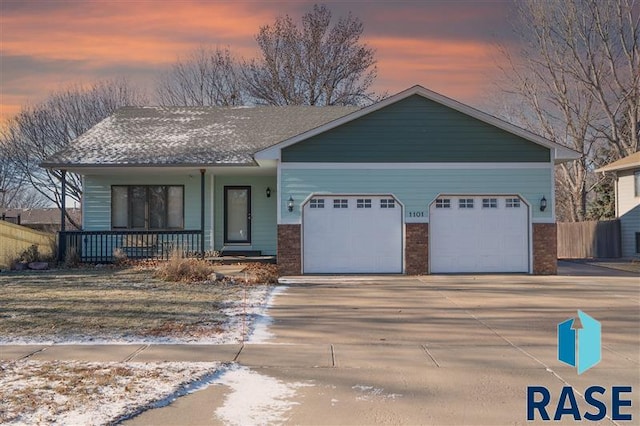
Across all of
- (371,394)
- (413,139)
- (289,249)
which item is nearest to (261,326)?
(371,394)

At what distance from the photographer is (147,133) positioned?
69.2 feet

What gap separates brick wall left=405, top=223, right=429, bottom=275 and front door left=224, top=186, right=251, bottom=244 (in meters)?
5.76

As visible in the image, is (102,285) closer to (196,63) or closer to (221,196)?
(221,196)

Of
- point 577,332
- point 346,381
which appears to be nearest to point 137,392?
point 346,381

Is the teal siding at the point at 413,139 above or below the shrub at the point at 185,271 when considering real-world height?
above

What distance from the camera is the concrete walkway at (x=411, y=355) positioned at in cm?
580

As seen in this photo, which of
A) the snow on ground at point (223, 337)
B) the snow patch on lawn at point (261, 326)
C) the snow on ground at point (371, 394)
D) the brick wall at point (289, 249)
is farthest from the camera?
the brick wall at point (289, 249)

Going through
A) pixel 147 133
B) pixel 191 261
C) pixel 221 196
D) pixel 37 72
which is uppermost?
pixel 37 72

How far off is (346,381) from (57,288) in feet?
29.5

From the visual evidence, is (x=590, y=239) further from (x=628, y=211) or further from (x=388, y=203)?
(x=388, y=203)

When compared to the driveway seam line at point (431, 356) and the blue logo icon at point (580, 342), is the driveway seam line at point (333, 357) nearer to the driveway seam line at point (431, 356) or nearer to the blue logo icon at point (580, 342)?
the driveway seam line at point (431, 356)

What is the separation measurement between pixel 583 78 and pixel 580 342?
29655 mm

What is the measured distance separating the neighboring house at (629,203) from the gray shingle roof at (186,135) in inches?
487

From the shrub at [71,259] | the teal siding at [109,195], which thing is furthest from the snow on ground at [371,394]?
the teal siding at [109,195]
